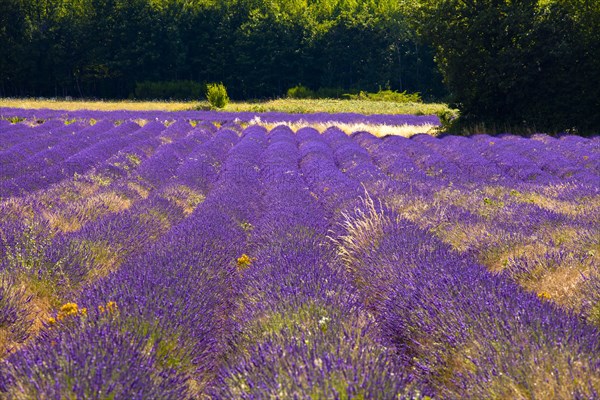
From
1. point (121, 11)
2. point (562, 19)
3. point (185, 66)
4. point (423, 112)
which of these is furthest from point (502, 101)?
point (121, 11)

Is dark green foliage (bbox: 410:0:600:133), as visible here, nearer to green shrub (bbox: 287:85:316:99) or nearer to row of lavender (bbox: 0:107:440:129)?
row of lavender (bbox: 0:107:440:129)

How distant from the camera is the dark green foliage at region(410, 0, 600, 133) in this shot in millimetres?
17250

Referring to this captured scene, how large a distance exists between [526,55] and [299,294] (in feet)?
57.0

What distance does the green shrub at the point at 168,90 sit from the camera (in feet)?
140

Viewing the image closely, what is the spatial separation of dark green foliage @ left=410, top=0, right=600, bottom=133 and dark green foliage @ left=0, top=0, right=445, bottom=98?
26.5 m

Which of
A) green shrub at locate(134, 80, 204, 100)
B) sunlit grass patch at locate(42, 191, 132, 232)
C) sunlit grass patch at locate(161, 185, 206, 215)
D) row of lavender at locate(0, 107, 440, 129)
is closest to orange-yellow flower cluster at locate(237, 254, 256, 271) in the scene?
sunlit grass patch at locate(42, 191, 132, 232)

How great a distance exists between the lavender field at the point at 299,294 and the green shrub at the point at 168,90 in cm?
3636

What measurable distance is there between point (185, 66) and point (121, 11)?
7.67 m

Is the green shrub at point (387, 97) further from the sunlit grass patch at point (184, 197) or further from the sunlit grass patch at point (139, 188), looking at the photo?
the sunlit grass patch at point (184, 197)

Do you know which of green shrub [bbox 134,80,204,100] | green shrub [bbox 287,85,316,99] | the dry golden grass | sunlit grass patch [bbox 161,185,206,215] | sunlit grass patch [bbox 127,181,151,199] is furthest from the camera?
green shrub [bbox 287,85,316,99]

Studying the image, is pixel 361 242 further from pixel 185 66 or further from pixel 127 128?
pixel 185 66

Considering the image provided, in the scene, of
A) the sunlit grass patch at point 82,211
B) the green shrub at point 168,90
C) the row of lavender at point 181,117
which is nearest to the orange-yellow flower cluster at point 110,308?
the sunlit grass patch at point 82,211

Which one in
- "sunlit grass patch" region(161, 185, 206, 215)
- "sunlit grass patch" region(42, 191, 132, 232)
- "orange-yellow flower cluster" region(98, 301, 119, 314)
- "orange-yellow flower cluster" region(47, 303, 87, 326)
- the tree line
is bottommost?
"sunlit grass patch" region(161, 185, 206, 215)

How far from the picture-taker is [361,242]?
4.45m
